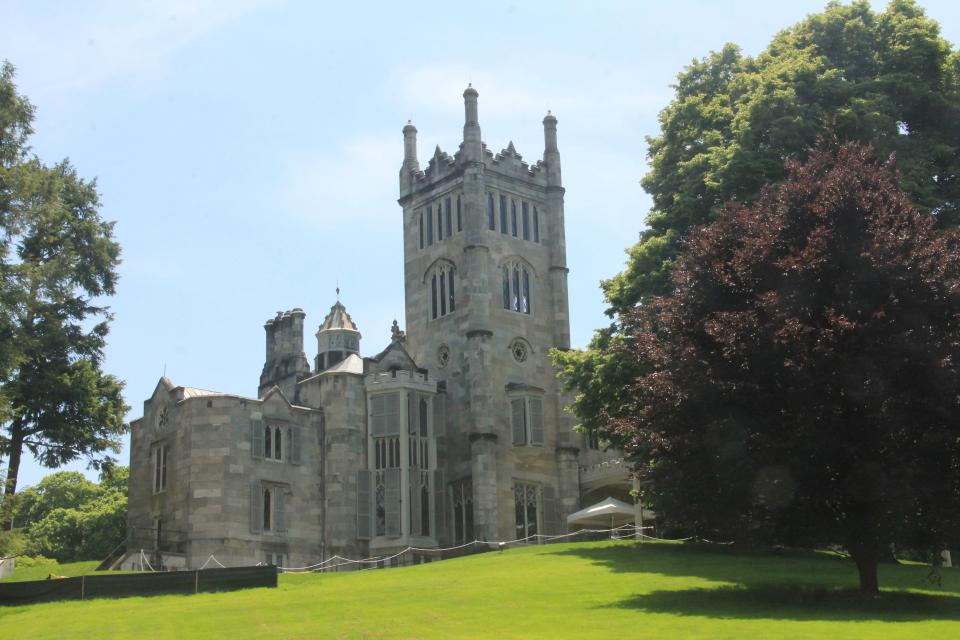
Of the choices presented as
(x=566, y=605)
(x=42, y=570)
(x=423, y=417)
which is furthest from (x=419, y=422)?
(x=566, y=605)

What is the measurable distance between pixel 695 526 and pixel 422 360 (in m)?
31.8

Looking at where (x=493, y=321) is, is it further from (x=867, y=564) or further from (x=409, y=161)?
(x=867, y=564)

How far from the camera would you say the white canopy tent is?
48.1 m

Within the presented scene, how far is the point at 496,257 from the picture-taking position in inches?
2274

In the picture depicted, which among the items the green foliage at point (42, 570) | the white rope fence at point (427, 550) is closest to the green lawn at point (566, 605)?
the white rope fence at point (427, 550)

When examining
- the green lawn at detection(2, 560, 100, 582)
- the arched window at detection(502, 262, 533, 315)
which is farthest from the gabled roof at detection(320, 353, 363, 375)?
the green lawn at detection(2, 560, 100, 582)

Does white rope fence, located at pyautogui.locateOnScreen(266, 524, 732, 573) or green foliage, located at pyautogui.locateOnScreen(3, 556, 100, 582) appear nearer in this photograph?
green foliage, located at pyautogui.locateOnScreen(3, 556, 100, 582)

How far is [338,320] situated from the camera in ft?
200

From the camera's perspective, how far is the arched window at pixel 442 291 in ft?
191

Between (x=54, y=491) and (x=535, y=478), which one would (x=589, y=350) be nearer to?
(x=535, y=478)

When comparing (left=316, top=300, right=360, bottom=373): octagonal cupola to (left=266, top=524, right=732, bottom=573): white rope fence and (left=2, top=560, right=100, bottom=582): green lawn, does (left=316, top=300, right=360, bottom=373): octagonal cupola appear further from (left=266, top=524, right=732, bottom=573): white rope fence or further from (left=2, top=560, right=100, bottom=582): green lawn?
(left=2, top=560, right=100, bottom=582): green lawn

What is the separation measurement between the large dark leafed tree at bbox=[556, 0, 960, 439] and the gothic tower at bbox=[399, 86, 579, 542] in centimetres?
1419

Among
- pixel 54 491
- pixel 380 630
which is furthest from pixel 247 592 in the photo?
pixel 54 491

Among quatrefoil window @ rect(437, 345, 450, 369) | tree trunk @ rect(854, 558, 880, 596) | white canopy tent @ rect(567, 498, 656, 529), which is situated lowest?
tree trunk @ rect(854, 558, 880, 596)
